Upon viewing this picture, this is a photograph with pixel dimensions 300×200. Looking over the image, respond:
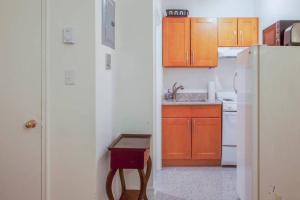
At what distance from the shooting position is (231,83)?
5215 millimetres

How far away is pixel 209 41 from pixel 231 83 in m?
0.84

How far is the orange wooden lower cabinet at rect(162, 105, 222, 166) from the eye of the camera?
4543 millimetres

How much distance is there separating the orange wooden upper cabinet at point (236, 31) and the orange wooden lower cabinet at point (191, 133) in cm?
107

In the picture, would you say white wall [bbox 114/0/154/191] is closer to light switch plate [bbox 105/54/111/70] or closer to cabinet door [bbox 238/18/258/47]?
light switch plate [bbox 105/54/111/70]

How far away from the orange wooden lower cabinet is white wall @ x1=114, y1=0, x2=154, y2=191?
53.9 inches

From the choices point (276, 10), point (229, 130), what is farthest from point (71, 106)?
point (276, 10)

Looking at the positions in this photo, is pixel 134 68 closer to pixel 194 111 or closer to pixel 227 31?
pixel 194 111

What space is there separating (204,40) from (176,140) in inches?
62.0

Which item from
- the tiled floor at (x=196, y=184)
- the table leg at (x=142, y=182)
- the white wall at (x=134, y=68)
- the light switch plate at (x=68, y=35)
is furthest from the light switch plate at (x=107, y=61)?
the tiled floor at (x=196, y=184)

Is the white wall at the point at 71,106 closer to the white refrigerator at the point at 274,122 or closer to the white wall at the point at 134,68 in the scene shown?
the white wall at the point at 134,68

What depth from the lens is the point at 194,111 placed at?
14.9 feet

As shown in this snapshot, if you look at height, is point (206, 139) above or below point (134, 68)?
below

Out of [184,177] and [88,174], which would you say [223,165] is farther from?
[88,174]

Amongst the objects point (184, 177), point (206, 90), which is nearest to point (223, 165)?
point (184, 177)
